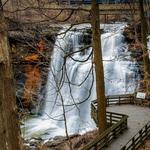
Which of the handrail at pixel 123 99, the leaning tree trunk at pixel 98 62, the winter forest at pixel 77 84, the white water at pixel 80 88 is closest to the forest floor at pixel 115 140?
the winter forest at pixel 77 84

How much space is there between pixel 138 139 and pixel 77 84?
12139 millimetres

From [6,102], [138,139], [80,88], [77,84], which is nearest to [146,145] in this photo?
[138,139]

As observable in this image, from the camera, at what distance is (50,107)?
26578mm

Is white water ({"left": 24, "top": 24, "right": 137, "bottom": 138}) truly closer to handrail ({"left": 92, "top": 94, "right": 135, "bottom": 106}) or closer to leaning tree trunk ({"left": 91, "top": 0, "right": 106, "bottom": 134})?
handrail ({"left": 92, "top": 94, "right": 135, "bottom": 106})

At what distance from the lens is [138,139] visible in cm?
1360

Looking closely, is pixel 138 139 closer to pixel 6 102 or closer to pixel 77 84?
pixel 6 102

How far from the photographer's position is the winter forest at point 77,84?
8043 mm

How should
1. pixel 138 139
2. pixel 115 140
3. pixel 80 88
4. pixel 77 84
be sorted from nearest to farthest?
pixel 138 139 → pixel 115 140 → pixel 77 84 → pixel 80 88

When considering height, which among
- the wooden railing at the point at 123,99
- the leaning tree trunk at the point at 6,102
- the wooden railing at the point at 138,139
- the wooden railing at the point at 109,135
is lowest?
the wooden railing at the point at 138,139

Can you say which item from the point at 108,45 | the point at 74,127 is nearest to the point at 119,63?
the point at 108,45

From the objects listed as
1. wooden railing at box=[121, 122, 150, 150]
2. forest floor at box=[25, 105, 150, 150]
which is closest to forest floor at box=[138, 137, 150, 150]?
forest floor at box=[25, 105, 150, 150]

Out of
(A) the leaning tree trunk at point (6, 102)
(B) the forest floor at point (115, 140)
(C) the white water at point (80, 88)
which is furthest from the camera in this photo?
(C) the white water at point (80, 88)

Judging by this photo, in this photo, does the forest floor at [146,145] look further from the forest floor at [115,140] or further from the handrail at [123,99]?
the handrail at [123,99]

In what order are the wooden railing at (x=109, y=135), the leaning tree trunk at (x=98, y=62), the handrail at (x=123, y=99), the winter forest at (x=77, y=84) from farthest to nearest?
the handrail at (x=123, y=99) → the leaning tree trunk at (x=98, y=62) → the wooden railing at (x=109, y=135) → the winter forest at (x=77, y=84)
